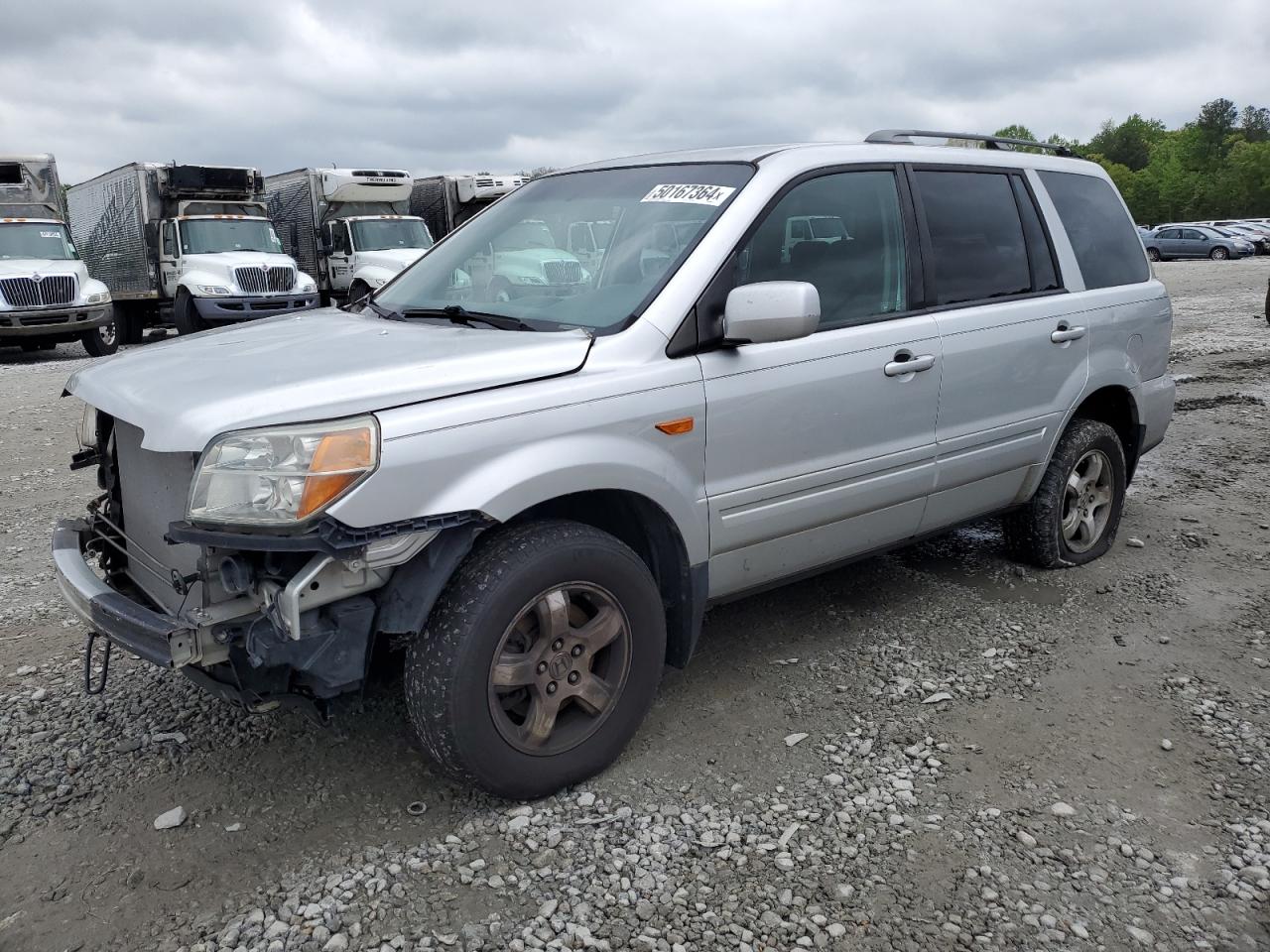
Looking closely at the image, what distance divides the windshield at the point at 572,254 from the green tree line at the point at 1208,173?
77.1 m

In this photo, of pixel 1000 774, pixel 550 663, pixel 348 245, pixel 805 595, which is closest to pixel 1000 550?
pixel 805 595

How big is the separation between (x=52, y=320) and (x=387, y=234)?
6643mm

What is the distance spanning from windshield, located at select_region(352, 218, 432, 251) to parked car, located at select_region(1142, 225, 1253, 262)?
2661 cm

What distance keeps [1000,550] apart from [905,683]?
1.61 meters

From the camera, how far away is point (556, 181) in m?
4.14

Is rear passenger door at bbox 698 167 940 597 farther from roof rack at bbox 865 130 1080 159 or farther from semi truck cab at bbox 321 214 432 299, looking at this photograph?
semi truck cab at bbox 321 214 432 299

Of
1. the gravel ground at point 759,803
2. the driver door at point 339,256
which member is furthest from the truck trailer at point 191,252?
the gravel ground at point 759,803

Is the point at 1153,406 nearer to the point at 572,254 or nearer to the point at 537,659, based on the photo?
the point at 572,254

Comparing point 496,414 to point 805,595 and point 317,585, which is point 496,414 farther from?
point 805,595

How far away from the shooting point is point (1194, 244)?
37000mm

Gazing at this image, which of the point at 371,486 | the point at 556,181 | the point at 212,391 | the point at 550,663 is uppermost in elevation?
the point at 556,181

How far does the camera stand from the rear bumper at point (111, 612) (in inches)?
101

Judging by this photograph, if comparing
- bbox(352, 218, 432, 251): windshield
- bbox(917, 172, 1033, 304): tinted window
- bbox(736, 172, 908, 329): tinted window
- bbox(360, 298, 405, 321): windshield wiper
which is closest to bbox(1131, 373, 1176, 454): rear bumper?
bbox(917, 172, 1033, 304): tinted window

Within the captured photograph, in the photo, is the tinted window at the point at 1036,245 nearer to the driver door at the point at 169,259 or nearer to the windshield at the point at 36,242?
the windshield at the point at 36,242
